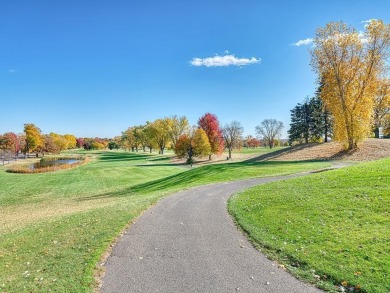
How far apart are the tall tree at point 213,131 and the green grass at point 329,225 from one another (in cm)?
4616

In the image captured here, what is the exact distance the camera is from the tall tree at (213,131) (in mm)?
64125

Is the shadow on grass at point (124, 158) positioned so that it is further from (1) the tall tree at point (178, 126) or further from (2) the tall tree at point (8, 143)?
(2) the tall tree at point (8, 143)

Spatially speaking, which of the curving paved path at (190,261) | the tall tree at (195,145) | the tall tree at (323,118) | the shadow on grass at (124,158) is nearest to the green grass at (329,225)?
the curving paved path at (190,261)

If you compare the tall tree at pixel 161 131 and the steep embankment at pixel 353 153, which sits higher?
the tall tree at pixel 161 131

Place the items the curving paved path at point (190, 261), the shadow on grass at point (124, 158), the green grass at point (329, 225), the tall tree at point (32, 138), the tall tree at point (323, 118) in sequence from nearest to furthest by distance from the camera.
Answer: the curving paved path at point (190, 261) → the green grass at point (329, 225) → the tall tree at point (323, 118) → the shadow on grass at point (124, 158) → the tall tree at point (32, 138)

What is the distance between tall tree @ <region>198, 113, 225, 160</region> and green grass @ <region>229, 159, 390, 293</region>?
151 feet

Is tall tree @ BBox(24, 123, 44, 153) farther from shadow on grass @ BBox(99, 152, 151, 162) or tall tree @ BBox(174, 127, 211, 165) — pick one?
tall tree @ BBox(174, 127, 211, 165)

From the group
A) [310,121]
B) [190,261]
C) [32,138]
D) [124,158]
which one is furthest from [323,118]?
[32,138]

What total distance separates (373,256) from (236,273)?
391cm

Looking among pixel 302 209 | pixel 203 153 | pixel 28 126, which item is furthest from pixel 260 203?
pixel 28 126

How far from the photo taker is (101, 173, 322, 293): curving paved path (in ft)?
23.4

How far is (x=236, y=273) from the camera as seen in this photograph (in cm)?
773

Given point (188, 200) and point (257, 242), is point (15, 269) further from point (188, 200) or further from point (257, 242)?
point (188, 200)

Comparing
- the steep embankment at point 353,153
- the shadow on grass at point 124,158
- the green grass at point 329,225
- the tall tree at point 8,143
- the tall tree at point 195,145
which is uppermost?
the tall tree at point 8,143
